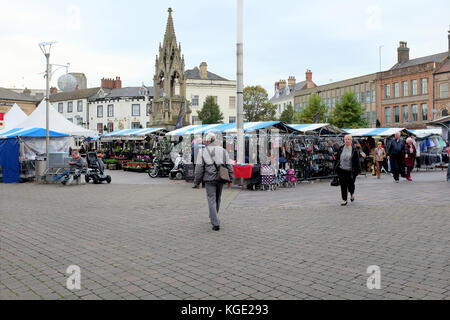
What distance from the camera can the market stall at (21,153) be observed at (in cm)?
2120

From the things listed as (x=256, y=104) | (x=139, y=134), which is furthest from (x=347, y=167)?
(x=256, y=104)

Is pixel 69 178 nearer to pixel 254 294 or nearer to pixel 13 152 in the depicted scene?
pixel 13 152

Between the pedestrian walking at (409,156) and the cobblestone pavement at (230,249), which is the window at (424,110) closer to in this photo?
the pedestrian walking at (409,156)

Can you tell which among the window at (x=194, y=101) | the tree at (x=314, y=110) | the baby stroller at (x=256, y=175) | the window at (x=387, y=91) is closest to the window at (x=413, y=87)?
the window at (x=387, y=91)

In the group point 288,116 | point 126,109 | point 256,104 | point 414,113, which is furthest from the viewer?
point 256,104

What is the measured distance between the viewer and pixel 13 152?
21391 mm

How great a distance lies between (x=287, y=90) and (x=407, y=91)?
31298mm

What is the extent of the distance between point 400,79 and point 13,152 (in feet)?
154

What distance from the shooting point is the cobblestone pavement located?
4770 mm

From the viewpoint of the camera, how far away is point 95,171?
1950 centimetres

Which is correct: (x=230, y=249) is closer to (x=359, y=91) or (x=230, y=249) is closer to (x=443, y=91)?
(x=443, y=91)

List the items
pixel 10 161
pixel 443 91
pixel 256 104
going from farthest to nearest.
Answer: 1. pixel 256 104
2. pixel 443 91
3. pixel 10 161

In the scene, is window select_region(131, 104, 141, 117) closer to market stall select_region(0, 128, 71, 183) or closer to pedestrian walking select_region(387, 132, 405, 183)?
market stall select_region(0, 128, 71, 183)
